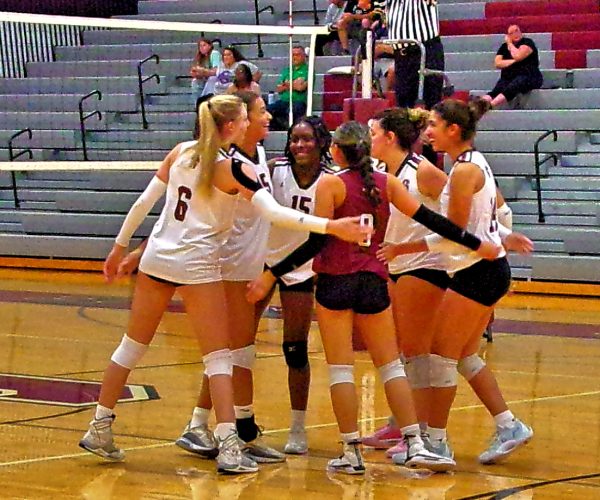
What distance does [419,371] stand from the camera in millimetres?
6414

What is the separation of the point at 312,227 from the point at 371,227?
0.87 ft

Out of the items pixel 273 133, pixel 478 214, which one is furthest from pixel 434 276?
pixel 273 133

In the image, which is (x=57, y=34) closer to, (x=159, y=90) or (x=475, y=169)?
(x=159, y=90)

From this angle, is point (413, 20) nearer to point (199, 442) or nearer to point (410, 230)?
point (410, 230)

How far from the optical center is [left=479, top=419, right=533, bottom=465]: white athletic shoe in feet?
20.4

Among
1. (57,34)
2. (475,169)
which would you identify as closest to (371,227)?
(475,169)

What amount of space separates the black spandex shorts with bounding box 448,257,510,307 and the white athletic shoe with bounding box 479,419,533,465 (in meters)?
0.66

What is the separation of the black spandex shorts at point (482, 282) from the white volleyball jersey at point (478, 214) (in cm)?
4

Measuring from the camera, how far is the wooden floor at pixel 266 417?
18.9 ft

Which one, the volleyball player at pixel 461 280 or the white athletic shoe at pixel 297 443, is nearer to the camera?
the volleyball player at pixel 461 280

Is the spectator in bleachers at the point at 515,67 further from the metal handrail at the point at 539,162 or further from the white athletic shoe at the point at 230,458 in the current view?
the white athletic shoe at the point at 230,458

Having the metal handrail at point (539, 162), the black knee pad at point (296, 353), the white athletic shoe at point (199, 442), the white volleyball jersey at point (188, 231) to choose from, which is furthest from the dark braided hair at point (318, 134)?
the metal handrail at point (539, 162)

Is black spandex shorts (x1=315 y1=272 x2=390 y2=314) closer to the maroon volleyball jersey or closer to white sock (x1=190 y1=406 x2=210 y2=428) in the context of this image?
the maroon volleyball jersey

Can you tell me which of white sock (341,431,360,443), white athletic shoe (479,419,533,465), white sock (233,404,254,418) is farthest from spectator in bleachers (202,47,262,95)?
white sock (341,431,360,443)
